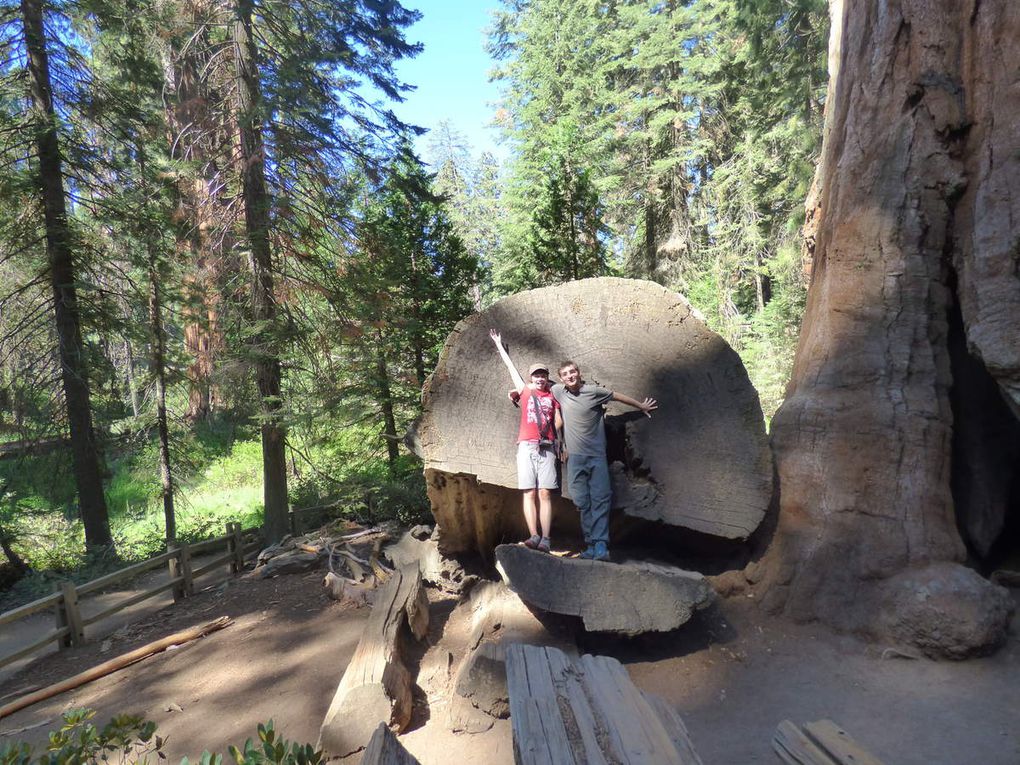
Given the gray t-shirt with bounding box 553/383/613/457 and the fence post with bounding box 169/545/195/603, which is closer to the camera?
the gray t-shirt with bounding box 553/383/613/457

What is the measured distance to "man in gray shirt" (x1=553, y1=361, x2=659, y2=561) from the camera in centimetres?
424

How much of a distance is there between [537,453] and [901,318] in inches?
112

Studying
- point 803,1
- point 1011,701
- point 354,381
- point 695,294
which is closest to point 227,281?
point 354,381

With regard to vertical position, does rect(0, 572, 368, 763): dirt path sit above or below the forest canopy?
below

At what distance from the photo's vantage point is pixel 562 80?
22.8 m

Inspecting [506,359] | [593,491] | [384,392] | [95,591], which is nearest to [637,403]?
[593,491]

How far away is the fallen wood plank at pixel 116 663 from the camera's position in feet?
17.3

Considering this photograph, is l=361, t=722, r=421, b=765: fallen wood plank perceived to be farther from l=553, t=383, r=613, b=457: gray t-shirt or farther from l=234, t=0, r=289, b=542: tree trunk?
l=234, t=0, r=289, b=542: tree trunk

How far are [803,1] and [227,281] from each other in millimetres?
11601

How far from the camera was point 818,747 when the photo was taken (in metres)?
2.37

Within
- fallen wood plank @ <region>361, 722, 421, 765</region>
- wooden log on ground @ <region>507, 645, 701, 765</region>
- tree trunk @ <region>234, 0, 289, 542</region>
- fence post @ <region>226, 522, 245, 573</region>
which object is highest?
tree trunk @ <region>234, 0, 289, 542</region>

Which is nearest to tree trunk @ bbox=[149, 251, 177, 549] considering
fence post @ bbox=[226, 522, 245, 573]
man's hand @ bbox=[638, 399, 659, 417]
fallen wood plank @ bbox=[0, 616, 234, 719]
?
fence post @ bbox=[226, 522, 245, 573]

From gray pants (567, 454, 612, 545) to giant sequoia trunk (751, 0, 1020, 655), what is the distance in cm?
126

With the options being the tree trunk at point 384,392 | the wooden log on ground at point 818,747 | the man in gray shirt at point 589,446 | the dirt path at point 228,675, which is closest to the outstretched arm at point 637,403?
the man in gray shirt at point 589,446
